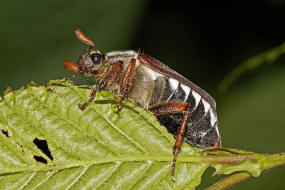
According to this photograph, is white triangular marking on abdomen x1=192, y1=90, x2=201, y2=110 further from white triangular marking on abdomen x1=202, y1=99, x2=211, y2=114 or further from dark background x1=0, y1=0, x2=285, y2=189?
dark background x1=0, y1=0, x2=285, y2=189

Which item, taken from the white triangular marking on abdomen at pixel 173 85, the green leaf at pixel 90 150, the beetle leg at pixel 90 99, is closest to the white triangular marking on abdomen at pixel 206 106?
the white triangular marking on abdomen at pixel 173 85

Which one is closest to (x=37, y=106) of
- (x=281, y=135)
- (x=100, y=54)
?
(x=100, y=54)

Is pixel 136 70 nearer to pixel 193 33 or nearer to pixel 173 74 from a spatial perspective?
pixel 173 74

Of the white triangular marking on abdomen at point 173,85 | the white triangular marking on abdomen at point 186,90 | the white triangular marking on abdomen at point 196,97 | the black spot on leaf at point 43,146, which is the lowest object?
the black spot on leaf at point 43,146

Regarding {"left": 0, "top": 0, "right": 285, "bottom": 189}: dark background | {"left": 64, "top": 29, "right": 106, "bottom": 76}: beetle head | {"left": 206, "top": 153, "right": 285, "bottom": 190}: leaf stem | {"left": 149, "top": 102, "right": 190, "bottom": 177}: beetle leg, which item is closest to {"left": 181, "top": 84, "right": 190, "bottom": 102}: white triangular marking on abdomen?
{"left": 149, "top": 102, "right": 190, "bottom": 177}: beetle leg

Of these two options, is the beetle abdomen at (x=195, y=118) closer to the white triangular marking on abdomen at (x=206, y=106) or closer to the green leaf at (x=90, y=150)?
the white triangular marking on abdomen at (x=206, y=106)

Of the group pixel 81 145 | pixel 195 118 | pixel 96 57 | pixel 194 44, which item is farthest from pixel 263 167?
pixel 194 44
